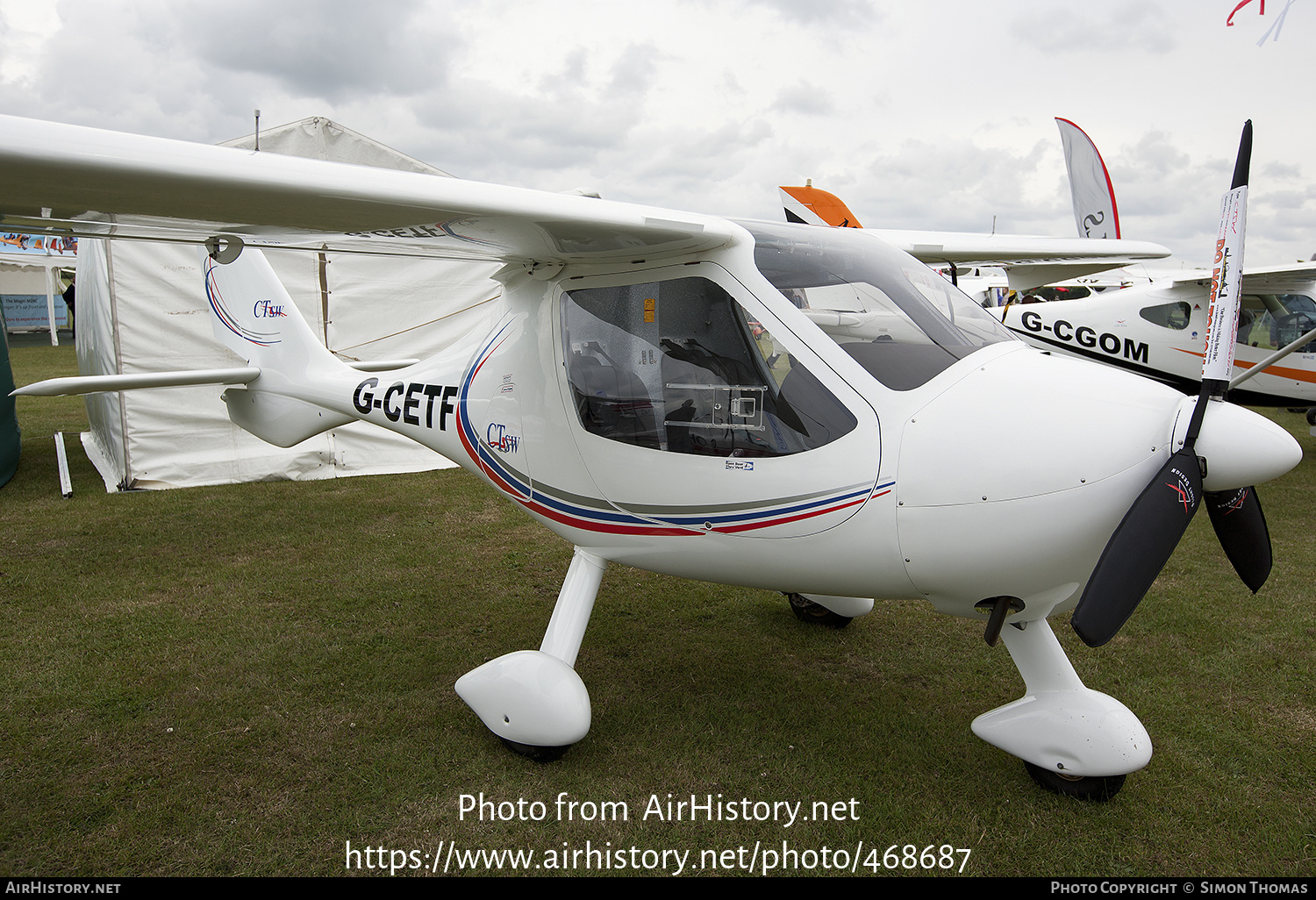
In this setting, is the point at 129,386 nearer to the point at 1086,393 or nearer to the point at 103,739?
the point at 103,739

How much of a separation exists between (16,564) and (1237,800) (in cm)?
731

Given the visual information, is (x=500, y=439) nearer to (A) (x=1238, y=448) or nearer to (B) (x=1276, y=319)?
(A) (x=1238, y=448)

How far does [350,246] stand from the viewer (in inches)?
153

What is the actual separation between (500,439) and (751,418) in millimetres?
1367

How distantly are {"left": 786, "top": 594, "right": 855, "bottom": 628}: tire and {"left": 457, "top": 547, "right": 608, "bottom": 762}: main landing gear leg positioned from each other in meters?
1.69

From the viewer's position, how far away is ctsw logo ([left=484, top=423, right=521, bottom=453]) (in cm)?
362

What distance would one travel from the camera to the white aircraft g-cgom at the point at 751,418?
88.3 inches

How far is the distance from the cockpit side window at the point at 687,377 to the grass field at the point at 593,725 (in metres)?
1.39

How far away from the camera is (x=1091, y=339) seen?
9953mm

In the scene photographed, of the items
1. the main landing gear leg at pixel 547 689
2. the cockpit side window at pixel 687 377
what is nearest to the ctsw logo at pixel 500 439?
the cockpit side window at pixel 687 377

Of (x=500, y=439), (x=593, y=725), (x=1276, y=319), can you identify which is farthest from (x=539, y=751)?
(x=1276, y=319)

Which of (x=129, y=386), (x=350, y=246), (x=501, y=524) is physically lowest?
(x=501, y=524)

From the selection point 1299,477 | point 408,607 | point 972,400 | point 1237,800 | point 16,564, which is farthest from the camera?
point 1299,477
